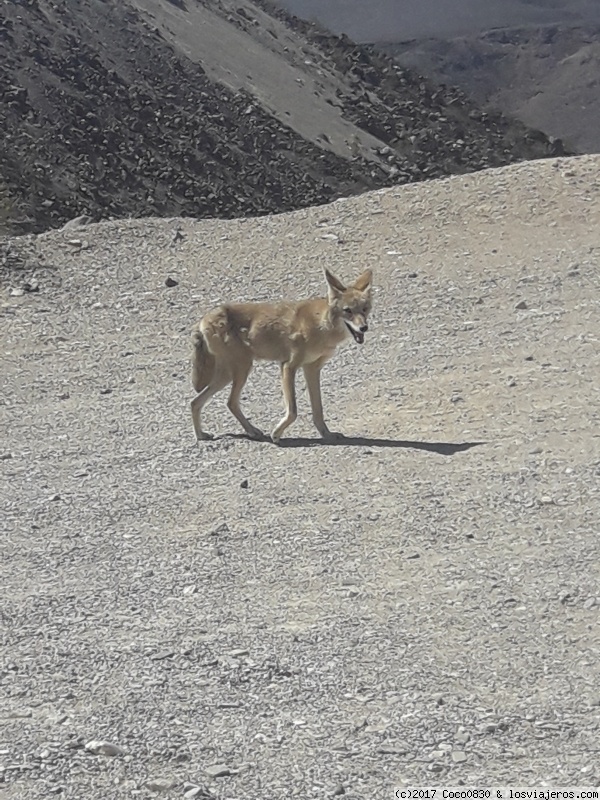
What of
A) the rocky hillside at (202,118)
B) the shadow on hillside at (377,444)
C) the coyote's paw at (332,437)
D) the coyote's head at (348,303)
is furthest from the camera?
the rocky hillside at (202,118)

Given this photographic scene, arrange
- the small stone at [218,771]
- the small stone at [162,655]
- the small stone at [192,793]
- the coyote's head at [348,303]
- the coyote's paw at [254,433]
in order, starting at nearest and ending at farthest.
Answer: the small stone at [192,793]
the small stone at [218,771]
the small stone at [162,655]
the coyote's head at [348,303]
the coyote's paw at [254,433]

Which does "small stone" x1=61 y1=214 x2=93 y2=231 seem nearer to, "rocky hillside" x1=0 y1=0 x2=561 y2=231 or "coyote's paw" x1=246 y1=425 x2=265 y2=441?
"coyote's paw" x1=246 y1=425 x2=265 y2=441

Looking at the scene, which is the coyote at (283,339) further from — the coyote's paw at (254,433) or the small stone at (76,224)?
the small stone at (76,224)

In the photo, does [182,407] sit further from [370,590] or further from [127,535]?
[370,590]

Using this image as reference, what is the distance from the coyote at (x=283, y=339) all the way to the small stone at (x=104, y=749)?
4601 millimetres

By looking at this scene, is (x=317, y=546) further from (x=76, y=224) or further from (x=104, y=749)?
(x=76, y=224)

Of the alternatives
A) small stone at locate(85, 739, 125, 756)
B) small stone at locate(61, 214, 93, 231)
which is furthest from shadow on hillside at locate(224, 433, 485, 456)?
small stone at locate(61, 214, 93, 231)

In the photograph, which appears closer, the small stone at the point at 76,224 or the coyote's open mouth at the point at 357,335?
the coyote's open mouth at the point at 357,335

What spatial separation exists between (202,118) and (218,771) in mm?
52413

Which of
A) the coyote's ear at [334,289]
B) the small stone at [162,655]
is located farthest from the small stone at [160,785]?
the coyote's ear at [334,289]

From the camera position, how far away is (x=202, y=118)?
5497 centimetres

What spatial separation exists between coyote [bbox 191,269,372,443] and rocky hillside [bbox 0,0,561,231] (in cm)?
2857

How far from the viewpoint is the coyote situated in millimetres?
9148

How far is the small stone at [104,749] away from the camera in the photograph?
15.7 ft
